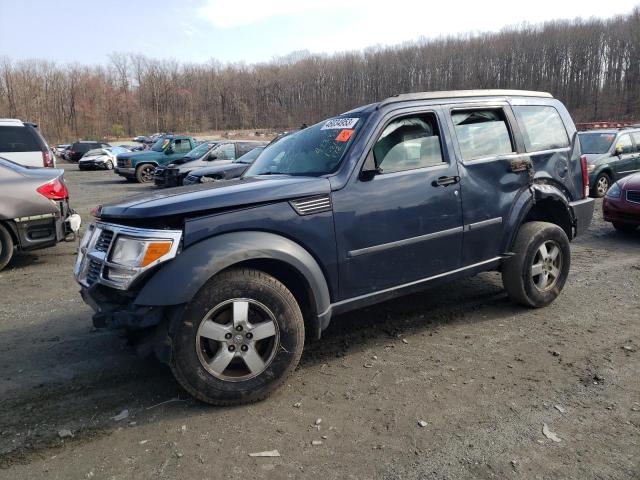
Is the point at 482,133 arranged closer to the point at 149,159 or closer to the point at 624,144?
the point at 624,144

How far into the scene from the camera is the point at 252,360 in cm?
312

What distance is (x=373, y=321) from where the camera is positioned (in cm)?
452

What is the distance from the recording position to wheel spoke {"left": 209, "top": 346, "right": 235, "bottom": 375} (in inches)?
120

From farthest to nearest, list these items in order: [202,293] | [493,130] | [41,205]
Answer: [41,205] → [493,130] → [202,293]

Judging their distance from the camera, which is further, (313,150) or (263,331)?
(313,150)

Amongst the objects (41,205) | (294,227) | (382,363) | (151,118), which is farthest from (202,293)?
(151,118)

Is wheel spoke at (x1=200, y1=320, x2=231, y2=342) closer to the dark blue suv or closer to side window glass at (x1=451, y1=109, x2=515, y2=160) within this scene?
the dark blue suv

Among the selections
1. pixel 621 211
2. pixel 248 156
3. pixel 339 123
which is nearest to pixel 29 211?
pixel 339 123

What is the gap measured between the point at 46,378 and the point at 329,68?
10822 cm

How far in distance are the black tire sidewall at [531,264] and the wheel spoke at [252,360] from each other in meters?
2.71

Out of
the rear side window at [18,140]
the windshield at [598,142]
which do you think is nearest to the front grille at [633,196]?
the windshield at [598,142]

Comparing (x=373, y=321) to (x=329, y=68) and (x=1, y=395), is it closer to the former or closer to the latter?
(x=1, y=395)

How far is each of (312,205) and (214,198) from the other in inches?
26.4

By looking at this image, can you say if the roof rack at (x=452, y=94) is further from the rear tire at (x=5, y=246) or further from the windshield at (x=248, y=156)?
the windshield at (x=248, y=156)
